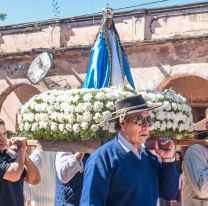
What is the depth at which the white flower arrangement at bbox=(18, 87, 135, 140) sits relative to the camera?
9.20 ft

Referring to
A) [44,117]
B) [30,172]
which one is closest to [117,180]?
[44,117]

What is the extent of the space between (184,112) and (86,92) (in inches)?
38.3

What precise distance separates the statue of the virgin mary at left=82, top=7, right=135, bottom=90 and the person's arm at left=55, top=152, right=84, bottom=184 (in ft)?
2.90

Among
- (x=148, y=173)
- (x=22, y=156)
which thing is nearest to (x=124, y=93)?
(x=148, y=173)

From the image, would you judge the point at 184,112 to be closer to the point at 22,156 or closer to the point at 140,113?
the point at 140,113

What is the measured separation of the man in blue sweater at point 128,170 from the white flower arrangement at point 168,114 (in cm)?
45

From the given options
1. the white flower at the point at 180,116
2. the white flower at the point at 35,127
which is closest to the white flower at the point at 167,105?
the white flower at the point at 180,116

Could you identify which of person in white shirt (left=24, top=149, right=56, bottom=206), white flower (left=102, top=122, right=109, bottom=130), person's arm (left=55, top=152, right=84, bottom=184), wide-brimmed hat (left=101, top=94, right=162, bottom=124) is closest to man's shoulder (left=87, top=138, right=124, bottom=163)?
wide-brimmed hat (left=101, top=94, right=162, bottom=124)

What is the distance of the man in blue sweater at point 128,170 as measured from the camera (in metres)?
2.15

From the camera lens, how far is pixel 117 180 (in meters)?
2.21

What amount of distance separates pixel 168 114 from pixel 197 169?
632 mm

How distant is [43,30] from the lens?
1096cm

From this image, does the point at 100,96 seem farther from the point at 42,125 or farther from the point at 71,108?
the point at 42,125

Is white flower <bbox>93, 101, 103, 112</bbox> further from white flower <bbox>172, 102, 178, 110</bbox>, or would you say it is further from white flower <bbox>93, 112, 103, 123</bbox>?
white flower <bbox>172, 102, 178, 110</bbox>
